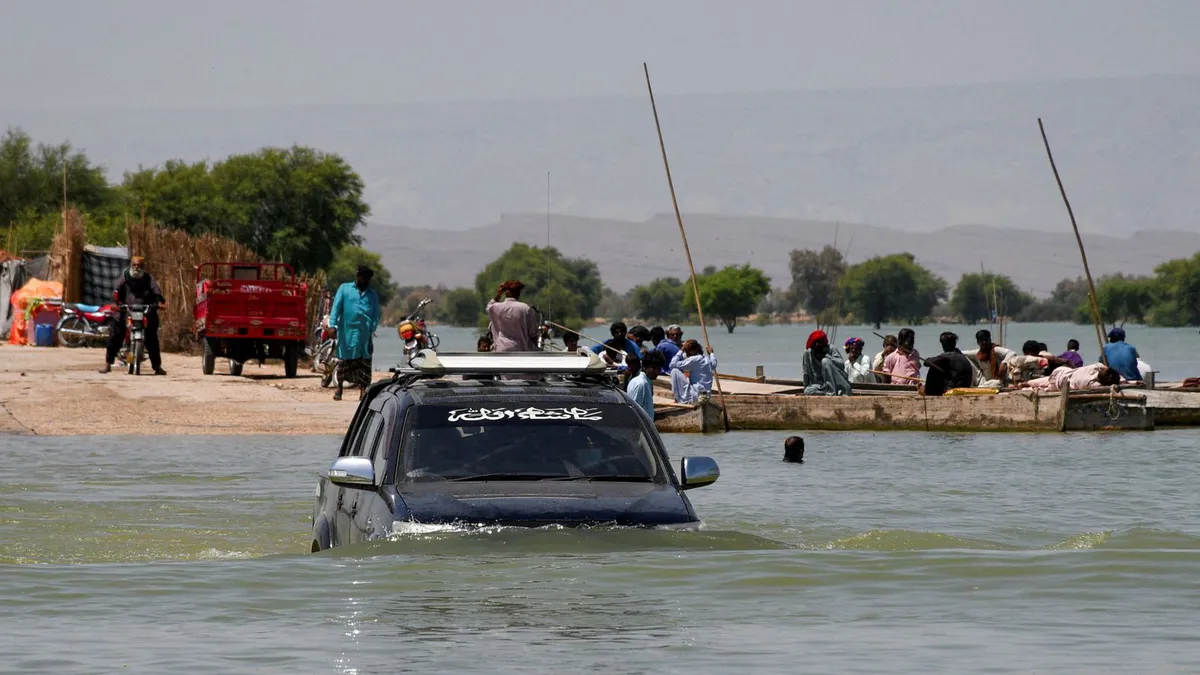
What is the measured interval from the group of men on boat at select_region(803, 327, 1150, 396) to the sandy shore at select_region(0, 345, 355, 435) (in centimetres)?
668

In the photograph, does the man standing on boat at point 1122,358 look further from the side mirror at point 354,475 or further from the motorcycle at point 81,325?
the side mirror at point 354,475

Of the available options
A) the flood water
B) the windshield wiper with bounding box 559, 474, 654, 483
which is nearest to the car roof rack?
the windshield wiper with bounding box 559, 474, 654, 483

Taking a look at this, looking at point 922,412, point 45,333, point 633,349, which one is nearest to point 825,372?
point 922,412

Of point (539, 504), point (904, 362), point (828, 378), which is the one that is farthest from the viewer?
point (904, 362)

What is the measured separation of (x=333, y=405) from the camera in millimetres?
24594

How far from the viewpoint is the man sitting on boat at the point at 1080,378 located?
85.3 feet

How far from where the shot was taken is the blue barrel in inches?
1565

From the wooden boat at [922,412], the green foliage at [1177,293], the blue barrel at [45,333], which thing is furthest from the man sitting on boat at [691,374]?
the green foliage at [1177,293]

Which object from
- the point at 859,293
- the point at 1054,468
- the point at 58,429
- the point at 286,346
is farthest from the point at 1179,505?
the point at 859,293

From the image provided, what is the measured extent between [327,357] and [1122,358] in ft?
41.6

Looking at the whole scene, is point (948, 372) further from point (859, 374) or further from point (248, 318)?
point (248, 318)

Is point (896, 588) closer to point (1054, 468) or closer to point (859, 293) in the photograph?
point (1054, 468)

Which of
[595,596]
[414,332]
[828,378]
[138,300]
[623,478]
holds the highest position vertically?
[138,300]

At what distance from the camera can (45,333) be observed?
130ft
